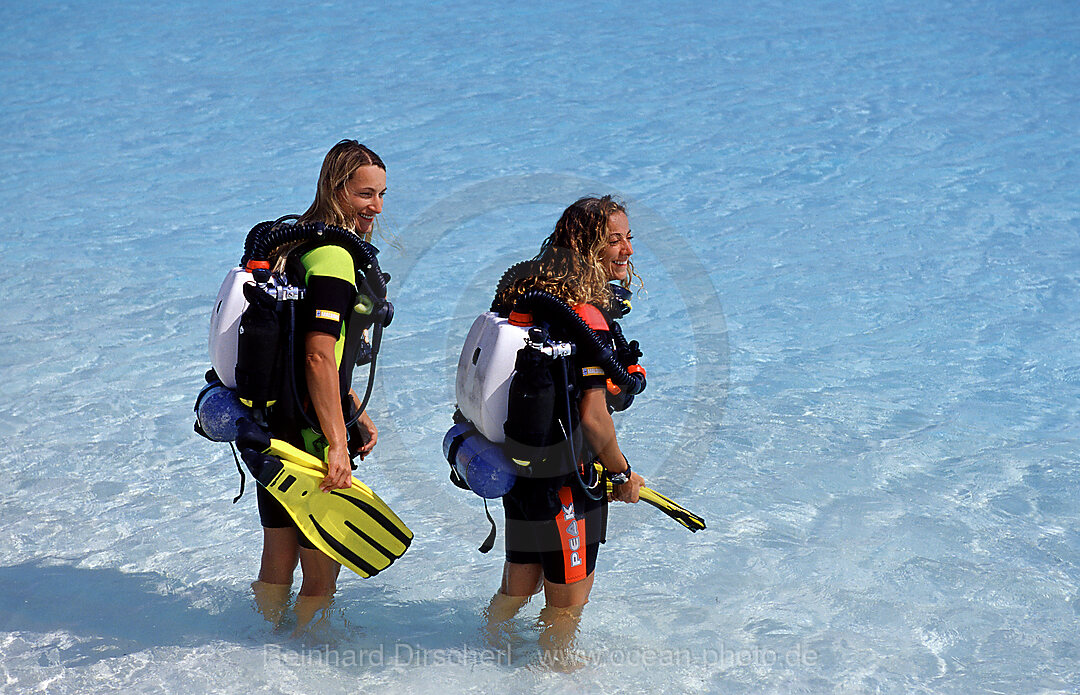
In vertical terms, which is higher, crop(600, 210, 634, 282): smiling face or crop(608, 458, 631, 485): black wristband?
crop(600, 210, 634, 282): smiling face

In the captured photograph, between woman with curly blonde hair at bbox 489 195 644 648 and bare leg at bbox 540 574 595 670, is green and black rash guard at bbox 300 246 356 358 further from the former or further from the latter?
bare leg at bbox 540 574 595 670

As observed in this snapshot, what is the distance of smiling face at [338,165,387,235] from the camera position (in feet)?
9.42

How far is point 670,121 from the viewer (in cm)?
994

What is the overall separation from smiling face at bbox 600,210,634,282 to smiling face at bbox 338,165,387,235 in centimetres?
67

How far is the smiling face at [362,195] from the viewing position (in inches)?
113

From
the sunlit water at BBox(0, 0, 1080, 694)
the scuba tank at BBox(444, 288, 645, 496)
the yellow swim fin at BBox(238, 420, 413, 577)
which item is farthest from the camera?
the sunlit water at BBox(0, 0, 1080, 694)

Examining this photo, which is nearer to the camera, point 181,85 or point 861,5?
point 181,85

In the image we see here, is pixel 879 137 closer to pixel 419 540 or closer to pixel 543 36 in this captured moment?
pixel 543 36

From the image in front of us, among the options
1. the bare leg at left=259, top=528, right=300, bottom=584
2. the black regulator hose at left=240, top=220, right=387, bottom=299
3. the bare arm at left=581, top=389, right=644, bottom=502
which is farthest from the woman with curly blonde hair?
the bare leg at left=259, top=528, right=300, bottom=584

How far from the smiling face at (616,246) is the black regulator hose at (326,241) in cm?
64

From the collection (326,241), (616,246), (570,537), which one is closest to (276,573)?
(570,537)

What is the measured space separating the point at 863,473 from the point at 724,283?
267 centimetres

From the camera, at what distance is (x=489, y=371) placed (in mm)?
2691

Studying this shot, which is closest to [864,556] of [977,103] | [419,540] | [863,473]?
[863,473]
